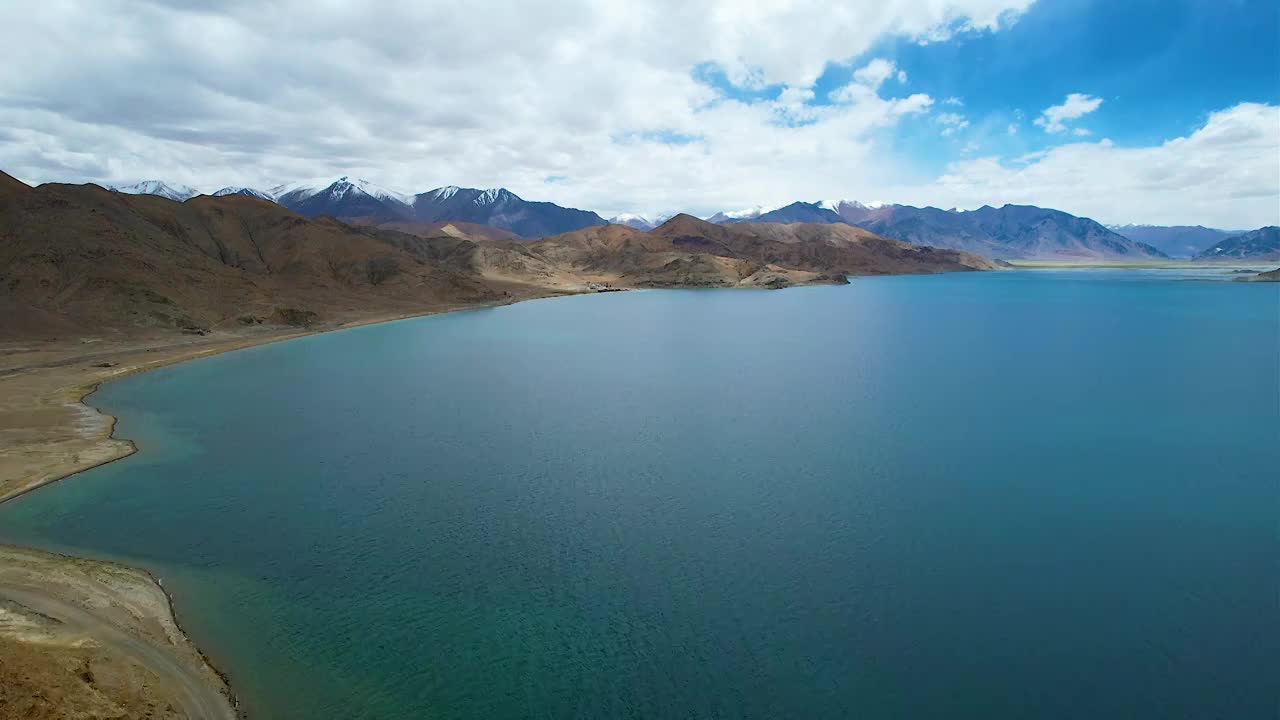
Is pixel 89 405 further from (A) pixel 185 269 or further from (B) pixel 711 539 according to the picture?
(A) pixel 185 269

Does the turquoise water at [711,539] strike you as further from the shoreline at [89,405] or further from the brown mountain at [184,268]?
the brown mountain at [184,268]

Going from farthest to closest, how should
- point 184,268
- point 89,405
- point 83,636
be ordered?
point 184,268
point 89,405
point 83,636

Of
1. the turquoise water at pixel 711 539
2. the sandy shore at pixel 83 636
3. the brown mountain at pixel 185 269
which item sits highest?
the brown mountain at pixel 185 269

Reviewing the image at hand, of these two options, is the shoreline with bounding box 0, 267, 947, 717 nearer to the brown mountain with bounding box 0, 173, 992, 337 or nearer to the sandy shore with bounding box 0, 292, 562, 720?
the sandy shore with bounding box 0, 292, 562, 720

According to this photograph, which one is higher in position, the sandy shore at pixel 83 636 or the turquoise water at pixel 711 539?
the sandy shore at pixel 83 636

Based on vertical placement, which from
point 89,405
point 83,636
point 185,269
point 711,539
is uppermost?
point 185,269

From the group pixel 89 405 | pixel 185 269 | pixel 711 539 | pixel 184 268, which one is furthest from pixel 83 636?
pixel 184 268

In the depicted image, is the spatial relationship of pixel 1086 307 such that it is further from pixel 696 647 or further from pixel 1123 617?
pixel 696 647

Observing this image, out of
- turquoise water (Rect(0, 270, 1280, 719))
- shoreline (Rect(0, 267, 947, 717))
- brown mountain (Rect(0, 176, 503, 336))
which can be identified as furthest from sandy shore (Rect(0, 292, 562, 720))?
brown mountain (Rect(0, 176, 503, 336))

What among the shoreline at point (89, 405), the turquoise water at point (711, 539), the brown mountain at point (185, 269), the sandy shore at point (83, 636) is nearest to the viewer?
the sandy shore at point (83, 636)

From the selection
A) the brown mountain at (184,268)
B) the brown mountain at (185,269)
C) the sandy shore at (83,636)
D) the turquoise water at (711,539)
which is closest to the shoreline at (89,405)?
the sandy shore at (83,636)
